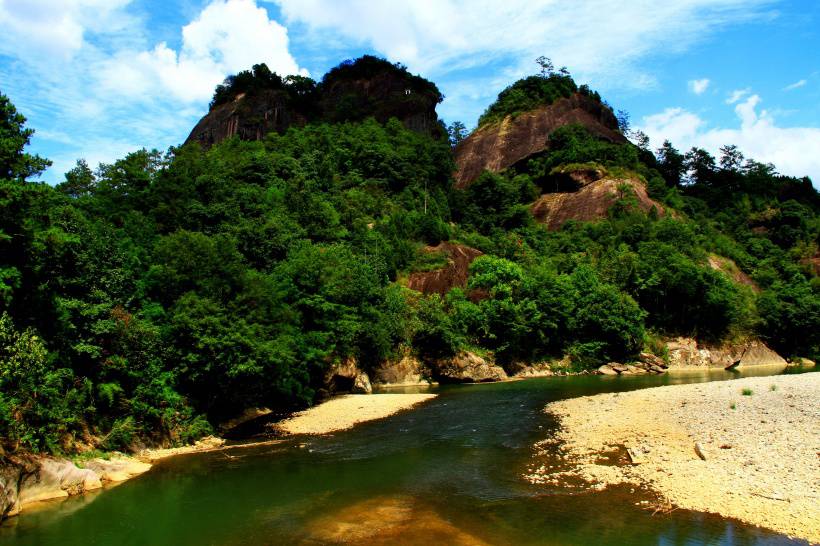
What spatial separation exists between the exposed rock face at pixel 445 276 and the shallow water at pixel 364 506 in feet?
121

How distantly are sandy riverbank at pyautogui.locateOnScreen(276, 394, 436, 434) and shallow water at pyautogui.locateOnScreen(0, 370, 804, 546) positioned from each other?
3.78 metres

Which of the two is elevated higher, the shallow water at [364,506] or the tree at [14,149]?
the tree at [14,149]

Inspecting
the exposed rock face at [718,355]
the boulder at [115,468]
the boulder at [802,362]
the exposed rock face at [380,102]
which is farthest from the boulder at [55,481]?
the exposed rock face at [380,102]

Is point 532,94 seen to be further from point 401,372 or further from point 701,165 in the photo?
point 401,372

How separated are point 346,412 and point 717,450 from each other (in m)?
20.8

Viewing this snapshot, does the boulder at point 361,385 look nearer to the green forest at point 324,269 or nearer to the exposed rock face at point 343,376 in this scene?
the exposed rock face at point 343,376

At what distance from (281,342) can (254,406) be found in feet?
16.1

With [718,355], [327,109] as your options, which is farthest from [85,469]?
[327,109]

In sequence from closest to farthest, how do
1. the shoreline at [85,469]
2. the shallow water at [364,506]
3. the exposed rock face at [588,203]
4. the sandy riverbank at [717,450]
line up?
the shallow water at [364,506]
the sandy riverbank at [717,450]
the shoreline at [85,469]
the exposed rock face at [588,203]

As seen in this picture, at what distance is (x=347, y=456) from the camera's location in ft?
73.7

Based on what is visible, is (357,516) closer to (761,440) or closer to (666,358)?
(761,440)

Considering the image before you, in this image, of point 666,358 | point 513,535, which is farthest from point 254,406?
point 666,358

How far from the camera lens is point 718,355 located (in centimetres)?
6269

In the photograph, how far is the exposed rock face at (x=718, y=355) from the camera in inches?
2400
